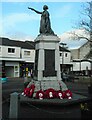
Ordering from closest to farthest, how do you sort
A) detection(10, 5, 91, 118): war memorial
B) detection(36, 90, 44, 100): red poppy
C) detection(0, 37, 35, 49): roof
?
detection(36, 90, 44, 100): red poppy
detection(10, 5, 91, 118): war memorial
detection(0, 37, 35, 49): roof

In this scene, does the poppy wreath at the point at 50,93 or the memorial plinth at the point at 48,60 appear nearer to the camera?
the poppy wreath at the point at 50,93

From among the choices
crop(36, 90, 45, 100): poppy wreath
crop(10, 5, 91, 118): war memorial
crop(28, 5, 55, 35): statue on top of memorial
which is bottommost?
crop(36, 90, 45, 100): poppy wreath

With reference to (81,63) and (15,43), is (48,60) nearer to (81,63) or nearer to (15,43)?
(15,43)

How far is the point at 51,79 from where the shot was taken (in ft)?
47.1

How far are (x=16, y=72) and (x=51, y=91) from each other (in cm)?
3964

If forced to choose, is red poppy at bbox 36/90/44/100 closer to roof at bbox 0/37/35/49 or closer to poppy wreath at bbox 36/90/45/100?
poppy wreath at bbox 36/90/45/100

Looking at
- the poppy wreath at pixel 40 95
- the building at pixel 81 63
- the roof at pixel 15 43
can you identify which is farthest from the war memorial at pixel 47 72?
the roof at pixel 15 43

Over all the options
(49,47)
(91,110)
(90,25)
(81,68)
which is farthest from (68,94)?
(81,68)

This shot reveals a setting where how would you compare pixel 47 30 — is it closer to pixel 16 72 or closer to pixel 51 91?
pixel 51 91

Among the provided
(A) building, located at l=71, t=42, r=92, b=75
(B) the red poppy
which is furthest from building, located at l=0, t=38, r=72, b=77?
(B) the red poppy

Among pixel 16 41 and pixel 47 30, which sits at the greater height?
pixel 16 41

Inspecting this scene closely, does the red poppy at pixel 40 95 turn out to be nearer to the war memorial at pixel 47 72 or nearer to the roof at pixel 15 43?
the war memorial at pixel 47 72

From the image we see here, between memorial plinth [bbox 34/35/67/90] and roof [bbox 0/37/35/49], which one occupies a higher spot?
roof [bbox 0/37/35/49]

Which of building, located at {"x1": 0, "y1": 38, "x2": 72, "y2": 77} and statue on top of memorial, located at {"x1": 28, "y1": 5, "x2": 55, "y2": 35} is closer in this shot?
statue on top of memorial, located at {"x1": 28, "y1": 5, "x2": 55, "y2": 35}
